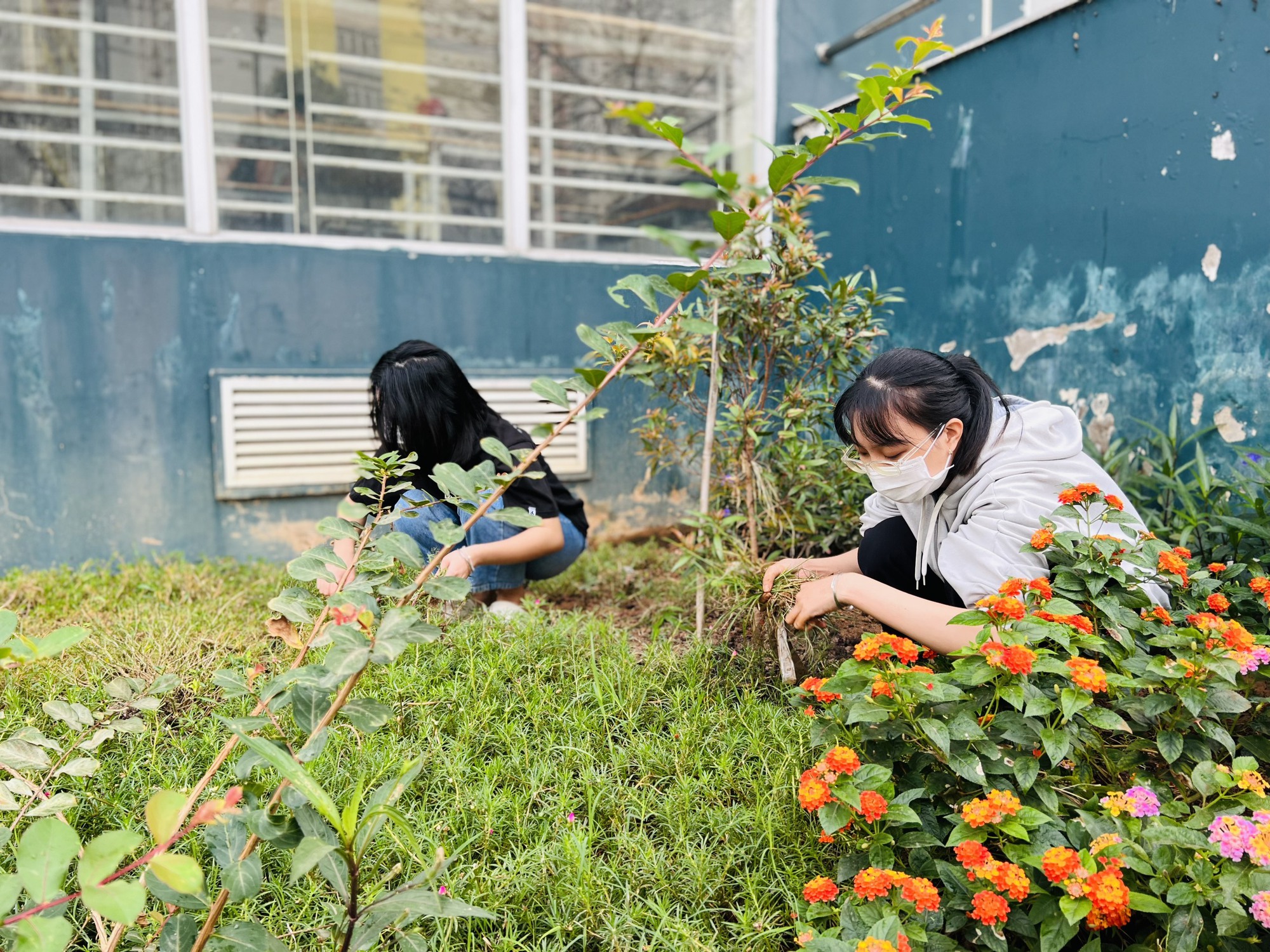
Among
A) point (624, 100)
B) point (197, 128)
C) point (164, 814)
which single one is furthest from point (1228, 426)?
point (197, 128)

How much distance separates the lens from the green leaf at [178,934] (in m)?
0.96

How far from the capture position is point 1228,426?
241 cm

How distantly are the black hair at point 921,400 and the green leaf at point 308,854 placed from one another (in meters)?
1.41

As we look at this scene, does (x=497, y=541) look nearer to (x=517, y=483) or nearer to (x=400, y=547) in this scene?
(x=517, y=483)

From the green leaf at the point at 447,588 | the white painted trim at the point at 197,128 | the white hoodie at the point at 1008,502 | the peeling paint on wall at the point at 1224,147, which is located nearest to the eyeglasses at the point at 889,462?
the white hoodie at the point at 1008,502

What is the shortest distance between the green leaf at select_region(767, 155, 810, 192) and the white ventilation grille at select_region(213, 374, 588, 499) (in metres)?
2.46

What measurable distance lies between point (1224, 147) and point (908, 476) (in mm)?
1486

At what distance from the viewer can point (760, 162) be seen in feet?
14.4

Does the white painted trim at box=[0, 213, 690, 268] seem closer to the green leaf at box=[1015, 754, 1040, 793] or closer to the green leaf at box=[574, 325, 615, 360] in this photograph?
the green leaf at box=[574, 325, 615, 360]

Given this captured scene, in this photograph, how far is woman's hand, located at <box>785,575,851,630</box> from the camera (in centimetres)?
180

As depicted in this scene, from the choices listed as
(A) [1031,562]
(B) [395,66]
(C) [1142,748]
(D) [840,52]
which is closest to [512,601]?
(A) [1031,562]

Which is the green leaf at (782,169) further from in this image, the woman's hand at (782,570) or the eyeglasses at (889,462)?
the woman's hand at (782,570)

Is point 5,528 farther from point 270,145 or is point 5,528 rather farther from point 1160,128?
point 1160,128

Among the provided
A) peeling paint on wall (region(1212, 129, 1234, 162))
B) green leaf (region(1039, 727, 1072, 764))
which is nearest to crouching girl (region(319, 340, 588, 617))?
green leaf (region(1039, 727, 1072, 764))
